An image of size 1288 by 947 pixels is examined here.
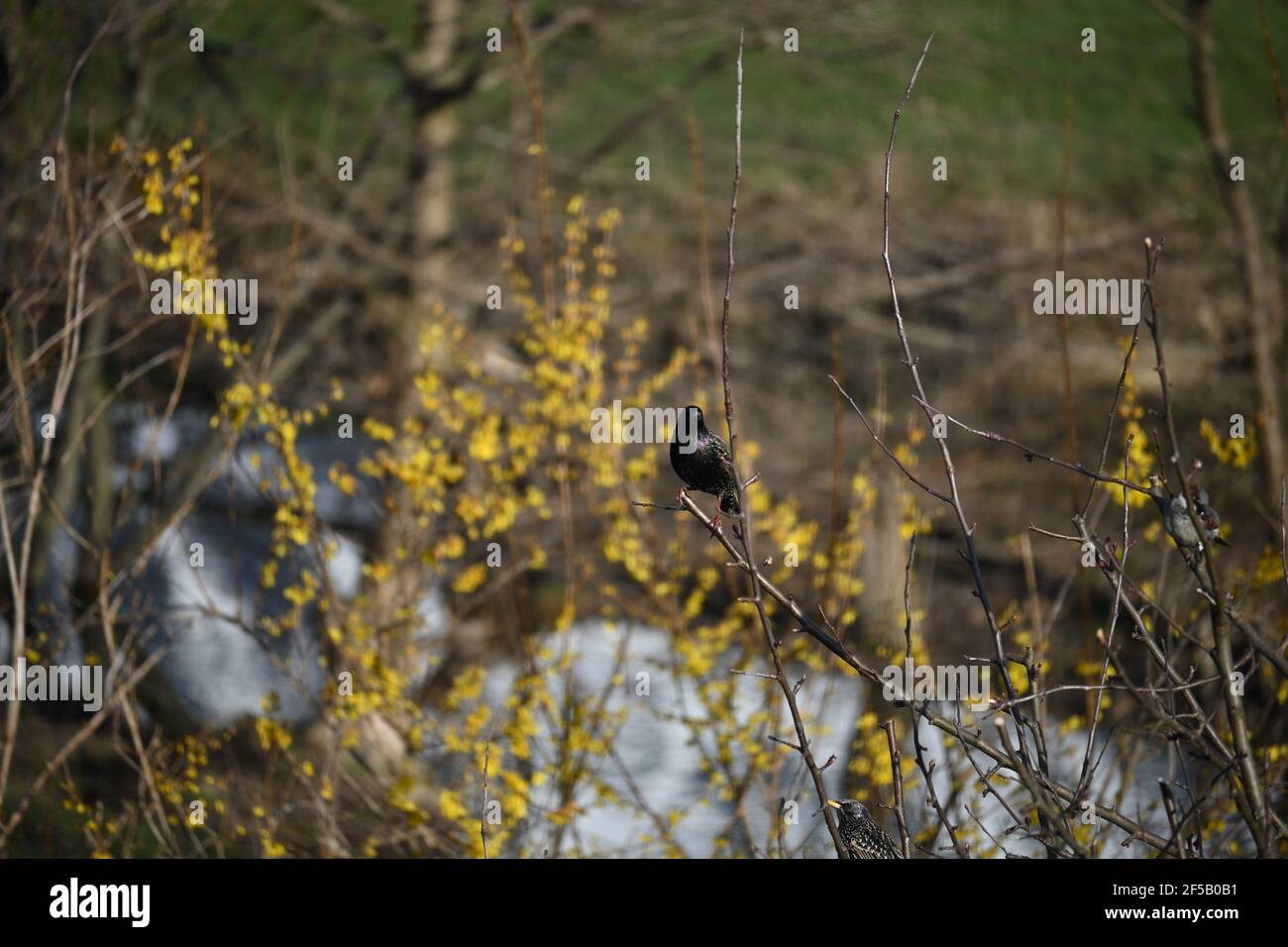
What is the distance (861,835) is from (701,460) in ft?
2.10

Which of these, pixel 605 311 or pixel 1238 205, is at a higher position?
pixel 1238 205

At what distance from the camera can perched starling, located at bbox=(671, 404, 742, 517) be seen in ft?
5.98

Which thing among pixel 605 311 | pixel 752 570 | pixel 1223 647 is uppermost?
pixel 605 311

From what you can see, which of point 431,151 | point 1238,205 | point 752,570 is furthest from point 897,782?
point 431,151

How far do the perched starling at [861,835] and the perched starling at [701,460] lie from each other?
20.1 inches

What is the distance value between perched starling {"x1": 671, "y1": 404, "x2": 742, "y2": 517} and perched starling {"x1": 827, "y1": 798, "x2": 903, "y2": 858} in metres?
0.51

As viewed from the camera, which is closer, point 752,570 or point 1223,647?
point 752,570

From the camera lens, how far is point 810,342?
29.7 ft

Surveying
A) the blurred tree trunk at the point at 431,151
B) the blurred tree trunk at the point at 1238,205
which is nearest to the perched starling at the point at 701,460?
the blurred tree trunk at the point at 1238,205

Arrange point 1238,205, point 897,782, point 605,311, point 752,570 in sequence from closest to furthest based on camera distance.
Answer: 1. point 752,570
2. point 897,782
3. point 605,311
4. point 1238,205

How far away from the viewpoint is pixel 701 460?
1.84m

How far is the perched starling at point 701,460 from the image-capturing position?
5.98ft

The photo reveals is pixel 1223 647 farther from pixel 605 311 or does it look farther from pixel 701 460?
pixel 605 311
